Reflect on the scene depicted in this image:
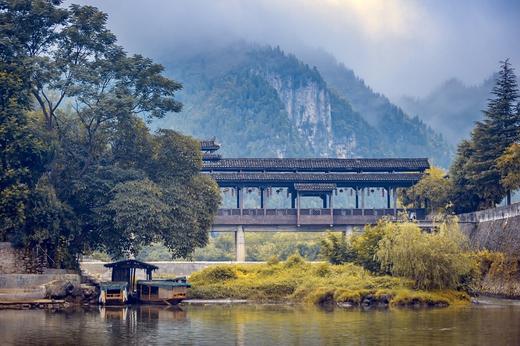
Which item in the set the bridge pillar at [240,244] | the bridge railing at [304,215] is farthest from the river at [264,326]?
the bridge railing at [304,215]

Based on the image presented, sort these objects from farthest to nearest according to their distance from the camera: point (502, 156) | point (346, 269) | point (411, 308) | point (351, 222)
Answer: point (351, 222), point (502, 156), point (346, 269), point (411, 308)

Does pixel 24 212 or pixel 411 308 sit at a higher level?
pixel 24 212

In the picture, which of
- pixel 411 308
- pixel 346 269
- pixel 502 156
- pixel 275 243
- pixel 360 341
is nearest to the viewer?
pixel 360 341

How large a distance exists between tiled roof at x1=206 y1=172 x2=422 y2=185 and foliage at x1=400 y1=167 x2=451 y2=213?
57.8 inches

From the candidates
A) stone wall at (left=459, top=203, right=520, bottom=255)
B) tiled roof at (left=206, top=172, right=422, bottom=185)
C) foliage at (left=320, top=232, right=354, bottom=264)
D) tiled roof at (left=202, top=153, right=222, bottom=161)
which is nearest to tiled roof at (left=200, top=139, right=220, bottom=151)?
tiled roof at (left=202, top=153, right=222, bottom=161)

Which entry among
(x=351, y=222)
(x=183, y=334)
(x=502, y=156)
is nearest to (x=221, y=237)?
(x=351, y=222)

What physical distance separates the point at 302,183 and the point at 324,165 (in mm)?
3323

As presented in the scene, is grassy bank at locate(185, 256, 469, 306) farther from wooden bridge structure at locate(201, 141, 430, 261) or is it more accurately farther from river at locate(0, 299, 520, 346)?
wooden bridge structure at locate(201, 141, 430, 261)

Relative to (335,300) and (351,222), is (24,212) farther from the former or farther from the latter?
(351,222)

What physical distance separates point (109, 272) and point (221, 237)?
141ft

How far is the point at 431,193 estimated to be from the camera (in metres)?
74.8

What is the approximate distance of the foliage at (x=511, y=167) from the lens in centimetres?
6291

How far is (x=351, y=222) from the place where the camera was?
79.2 meters

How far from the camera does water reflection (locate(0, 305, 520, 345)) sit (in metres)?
30.2
